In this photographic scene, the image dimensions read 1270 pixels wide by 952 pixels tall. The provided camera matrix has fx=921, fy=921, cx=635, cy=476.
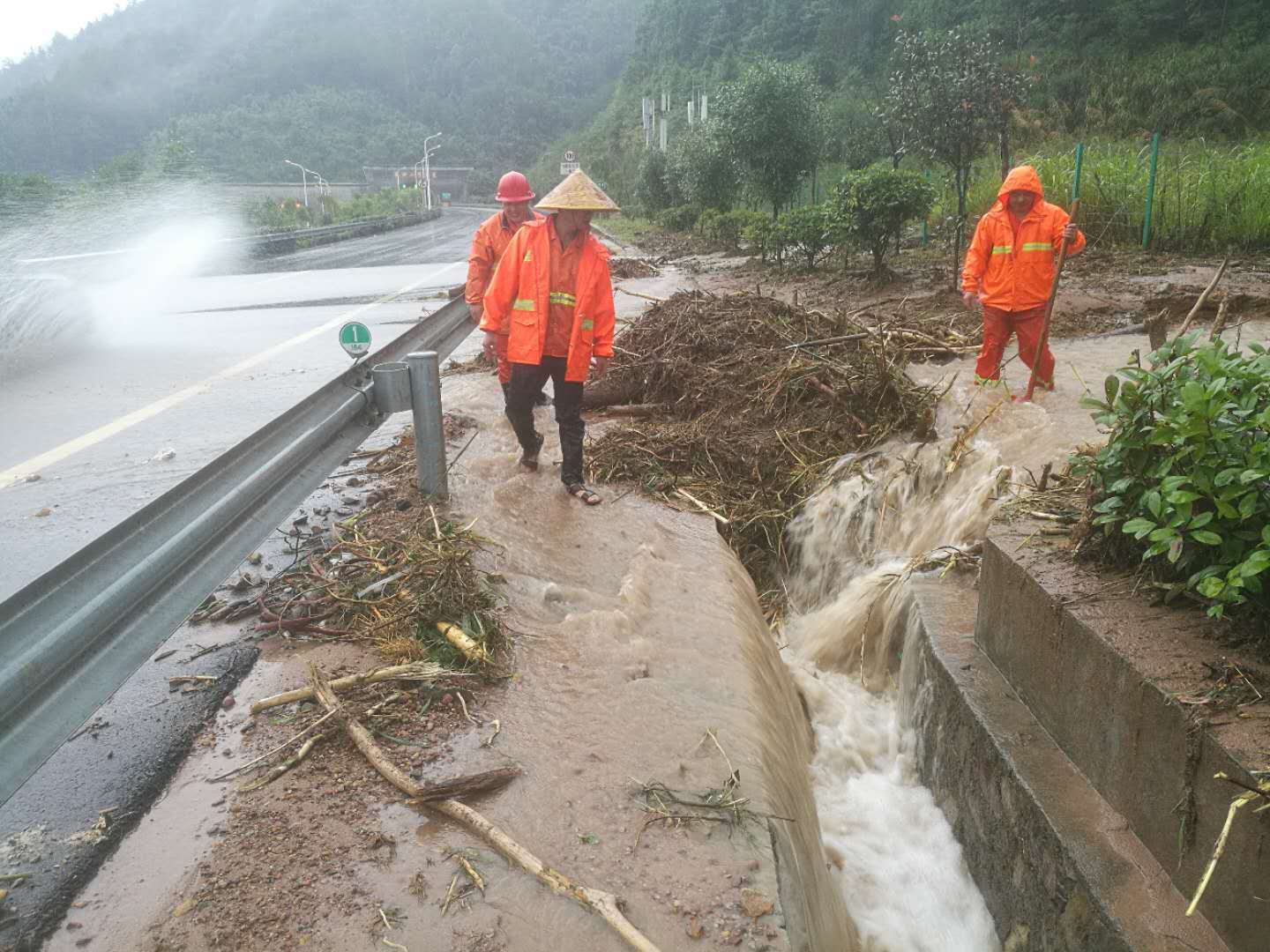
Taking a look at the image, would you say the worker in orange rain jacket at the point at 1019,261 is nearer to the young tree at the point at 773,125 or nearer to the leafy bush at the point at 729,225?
the leafy bush at the point at 729,225

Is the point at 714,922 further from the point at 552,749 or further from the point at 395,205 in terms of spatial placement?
the point at 395,205

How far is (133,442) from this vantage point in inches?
269

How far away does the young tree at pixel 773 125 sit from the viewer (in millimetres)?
21172

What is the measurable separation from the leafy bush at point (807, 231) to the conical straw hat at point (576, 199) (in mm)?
10288

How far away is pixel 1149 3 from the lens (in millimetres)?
39844

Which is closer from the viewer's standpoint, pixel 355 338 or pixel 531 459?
pixel 355 338

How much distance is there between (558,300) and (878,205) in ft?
29.5

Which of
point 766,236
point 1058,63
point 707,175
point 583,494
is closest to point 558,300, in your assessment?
point 583,494

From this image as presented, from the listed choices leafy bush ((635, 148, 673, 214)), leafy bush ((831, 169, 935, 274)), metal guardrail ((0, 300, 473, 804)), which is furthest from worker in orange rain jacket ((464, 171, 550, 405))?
leafy bush ((635, 148, 673, 214))

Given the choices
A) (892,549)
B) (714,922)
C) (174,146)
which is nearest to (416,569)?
(714,922)

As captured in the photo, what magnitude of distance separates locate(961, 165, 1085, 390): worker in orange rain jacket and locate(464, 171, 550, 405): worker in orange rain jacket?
339 cm

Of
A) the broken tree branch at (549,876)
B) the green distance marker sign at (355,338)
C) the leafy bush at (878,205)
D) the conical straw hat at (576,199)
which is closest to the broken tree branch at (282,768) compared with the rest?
the broken tree branch at (549,876)

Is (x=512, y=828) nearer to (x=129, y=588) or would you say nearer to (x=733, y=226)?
(x=129, y=588)

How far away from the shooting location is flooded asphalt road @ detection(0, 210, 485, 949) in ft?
8.70
